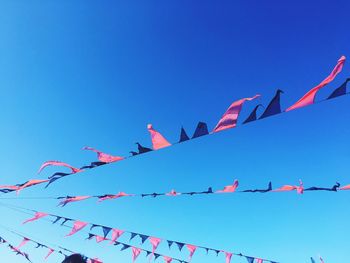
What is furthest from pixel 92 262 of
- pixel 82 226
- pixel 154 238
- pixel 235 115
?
pixel 235 115

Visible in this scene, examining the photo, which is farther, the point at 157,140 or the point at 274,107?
the point at 157,140

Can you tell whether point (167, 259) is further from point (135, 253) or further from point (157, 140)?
point (157, 140)

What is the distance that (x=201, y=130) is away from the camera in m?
4.01

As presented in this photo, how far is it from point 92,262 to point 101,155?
5.24 metres

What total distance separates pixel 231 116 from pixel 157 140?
1.21 metres

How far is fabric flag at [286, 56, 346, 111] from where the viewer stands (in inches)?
127

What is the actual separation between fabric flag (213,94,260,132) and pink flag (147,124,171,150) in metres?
0.88

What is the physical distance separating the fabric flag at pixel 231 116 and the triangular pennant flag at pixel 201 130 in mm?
175

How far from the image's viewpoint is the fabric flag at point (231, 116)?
3766 mm

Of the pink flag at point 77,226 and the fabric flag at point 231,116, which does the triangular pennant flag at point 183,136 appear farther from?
the pink flag at point 77,226

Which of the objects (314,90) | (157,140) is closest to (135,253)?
(157,140)

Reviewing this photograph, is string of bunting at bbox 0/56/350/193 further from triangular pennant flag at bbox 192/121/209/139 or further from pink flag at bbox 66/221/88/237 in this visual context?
pink flag at bbox 66/221/88/237

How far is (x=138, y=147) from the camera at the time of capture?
4.56 m

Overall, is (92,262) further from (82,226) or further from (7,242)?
(7,242)
